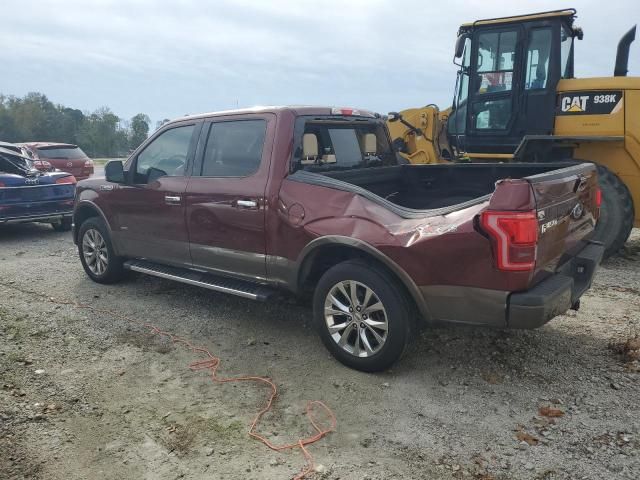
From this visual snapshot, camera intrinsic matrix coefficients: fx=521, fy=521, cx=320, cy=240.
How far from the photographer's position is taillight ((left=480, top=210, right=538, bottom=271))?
10.0 ft

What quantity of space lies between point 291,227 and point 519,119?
498 centimetres

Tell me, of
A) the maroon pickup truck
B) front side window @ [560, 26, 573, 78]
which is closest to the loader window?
front side window @ [560, 26, 573, 78]

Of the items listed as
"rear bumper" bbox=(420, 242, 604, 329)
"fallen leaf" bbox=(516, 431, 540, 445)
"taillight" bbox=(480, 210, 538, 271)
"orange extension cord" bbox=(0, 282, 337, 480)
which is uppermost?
"taillight" bbox=(480, 210, 538, 271)

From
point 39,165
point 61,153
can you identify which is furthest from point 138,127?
point 39,165

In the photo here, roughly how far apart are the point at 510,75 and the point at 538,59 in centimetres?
41

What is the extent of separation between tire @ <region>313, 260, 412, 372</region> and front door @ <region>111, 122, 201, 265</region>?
1.72 m

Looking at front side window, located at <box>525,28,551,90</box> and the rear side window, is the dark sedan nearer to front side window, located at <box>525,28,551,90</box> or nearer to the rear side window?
the rear side window

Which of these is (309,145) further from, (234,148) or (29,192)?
(29,192)

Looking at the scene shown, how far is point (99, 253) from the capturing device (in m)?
6.12

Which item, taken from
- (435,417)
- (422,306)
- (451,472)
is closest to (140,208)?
(422,306)

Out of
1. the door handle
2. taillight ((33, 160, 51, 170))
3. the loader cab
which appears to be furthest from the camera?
taillight ((33, 160, 51, 170))

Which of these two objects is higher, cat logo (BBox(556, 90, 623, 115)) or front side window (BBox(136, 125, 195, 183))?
cat logo (BBox(556, 90, 623, 115))

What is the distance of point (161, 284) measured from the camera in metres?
6.17

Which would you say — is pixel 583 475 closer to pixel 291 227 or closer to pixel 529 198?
pixel 529 198
